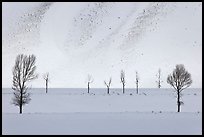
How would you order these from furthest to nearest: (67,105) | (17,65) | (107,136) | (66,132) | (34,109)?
1. (67,105)
2. (34,109)
3. (17,65)
4. (66,132)
5. (107,136)

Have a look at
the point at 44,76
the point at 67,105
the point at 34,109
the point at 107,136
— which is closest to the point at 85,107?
the point at 67,105

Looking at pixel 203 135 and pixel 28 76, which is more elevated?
pixel 28 76

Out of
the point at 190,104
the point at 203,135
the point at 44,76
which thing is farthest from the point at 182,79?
the point at 44,76

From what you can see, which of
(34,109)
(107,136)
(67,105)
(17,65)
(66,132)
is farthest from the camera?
(67,105)

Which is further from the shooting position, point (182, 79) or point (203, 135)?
point (182, 79)

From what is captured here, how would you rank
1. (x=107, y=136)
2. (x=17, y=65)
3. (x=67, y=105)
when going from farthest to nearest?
(x=67, y=105), (x=17, y=65), (x=107, y=136)

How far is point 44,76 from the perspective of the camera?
10456cm

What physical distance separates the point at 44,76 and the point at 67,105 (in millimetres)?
52451

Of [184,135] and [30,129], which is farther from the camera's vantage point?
[30,129]

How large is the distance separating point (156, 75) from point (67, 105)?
5501 centimetres

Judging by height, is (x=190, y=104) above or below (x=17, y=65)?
below

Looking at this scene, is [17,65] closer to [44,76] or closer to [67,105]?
[67,105]

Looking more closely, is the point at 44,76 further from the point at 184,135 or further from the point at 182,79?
the point at 184,135

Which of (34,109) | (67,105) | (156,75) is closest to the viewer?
(34,109)
